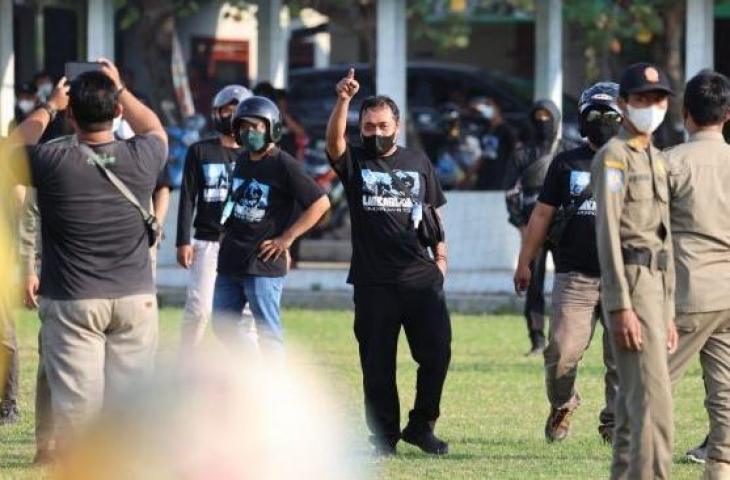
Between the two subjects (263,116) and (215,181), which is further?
(215,181)

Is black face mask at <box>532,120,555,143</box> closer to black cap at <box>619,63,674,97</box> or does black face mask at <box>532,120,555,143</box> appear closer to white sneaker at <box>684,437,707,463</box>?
white sneaker at <box>684,437,707,463</box>

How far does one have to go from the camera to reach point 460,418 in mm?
13336

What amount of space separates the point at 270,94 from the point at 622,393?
9559mm

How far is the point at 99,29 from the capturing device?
23328 mm

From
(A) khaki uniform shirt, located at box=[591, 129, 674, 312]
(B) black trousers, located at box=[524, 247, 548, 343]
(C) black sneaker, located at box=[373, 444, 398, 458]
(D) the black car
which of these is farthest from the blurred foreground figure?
(D) the black car

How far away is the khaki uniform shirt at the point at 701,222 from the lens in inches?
379

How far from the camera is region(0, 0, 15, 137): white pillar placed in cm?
2388

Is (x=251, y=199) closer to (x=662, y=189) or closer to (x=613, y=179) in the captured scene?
(x=662, y=189)

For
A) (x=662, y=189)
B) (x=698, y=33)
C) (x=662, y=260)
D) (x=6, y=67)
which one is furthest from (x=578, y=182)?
(x=6, y=67)

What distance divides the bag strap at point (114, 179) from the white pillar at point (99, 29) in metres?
13.8

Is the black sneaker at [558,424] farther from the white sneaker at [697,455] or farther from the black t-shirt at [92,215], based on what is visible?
the black t-shirt at [92,215]

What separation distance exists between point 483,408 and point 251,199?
232 cm

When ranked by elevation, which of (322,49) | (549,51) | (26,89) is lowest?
(26,89)

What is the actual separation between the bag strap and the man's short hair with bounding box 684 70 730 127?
107 inches
